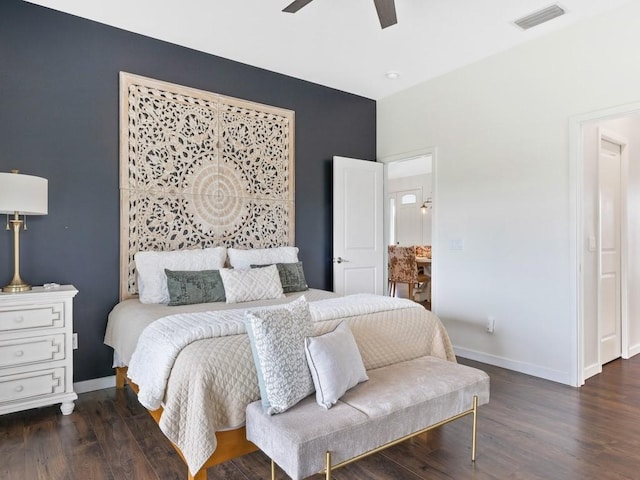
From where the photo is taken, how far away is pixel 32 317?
8.70ft

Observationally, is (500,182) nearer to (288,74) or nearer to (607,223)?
(607,223)

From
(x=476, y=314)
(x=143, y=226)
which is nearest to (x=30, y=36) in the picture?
(x=143, y=226)

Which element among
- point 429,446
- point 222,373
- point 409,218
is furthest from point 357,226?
point 409,218

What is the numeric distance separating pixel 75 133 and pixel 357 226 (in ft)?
9.23

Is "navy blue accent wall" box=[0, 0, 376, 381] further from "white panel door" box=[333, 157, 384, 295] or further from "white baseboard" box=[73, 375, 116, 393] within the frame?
"white panel door" box=[333, 157, 384, 295]

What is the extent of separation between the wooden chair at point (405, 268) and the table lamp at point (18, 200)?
5307 millimetres

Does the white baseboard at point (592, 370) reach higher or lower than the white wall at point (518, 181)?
lower

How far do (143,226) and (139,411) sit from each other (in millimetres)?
1439

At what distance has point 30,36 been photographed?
9.94 feet

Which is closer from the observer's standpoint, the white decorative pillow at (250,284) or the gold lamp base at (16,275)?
the gold lamp base at (16,275)

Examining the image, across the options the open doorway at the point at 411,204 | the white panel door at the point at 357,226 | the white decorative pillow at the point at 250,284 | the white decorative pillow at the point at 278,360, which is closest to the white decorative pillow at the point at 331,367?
the white decorative pillow at the point at 278,360

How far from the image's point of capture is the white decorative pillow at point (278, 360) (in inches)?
70.1

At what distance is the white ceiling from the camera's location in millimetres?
3021

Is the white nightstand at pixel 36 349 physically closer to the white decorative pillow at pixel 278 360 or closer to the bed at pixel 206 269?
the bed at pixel 206 269
